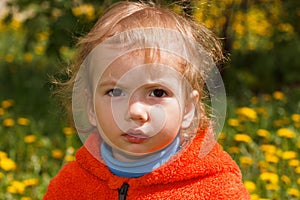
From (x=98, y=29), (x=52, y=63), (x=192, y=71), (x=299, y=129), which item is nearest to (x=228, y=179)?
(x=192, y=71)

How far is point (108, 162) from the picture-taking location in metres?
2.33

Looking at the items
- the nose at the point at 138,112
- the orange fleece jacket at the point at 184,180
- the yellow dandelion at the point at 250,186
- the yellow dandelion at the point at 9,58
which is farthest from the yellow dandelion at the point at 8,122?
the nose at the point at 138,112

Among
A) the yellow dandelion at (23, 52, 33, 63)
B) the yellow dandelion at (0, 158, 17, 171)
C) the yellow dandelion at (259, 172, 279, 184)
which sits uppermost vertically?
the yellow dandelion at (259, 172, 279, 184)

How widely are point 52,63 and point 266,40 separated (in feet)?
4.88

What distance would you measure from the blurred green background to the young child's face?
53cm

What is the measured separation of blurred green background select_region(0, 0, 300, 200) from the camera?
3338mm

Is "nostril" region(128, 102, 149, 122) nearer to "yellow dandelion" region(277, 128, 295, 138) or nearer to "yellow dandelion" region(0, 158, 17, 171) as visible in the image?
"yellow dandelion" region(0, 158, 17, 171)

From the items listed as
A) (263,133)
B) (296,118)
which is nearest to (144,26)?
(263,133)

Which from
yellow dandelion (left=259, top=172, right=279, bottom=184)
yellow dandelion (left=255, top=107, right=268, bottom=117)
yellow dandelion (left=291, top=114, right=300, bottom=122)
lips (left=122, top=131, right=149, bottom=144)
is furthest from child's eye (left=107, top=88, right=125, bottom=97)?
yellow dandelion (left=255, top=107, right=268, bottom=117)

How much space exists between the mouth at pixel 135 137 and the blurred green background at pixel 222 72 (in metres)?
0.61

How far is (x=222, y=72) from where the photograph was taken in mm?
4762

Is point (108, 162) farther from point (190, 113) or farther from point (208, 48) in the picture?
point (208, 48)

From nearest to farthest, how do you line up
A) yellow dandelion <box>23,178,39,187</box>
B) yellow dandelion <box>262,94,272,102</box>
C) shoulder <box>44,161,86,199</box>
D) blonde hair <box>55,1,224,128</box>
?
blonde hair <box>55,1,224,128</box> → shoulder <box>44,161,86,199</box> → yellow dandelion <box>23,178,39,187</box> → yellow dandelion <box>262,94,272,102</box>

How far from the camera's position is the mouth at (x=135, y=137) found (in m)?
2.12
